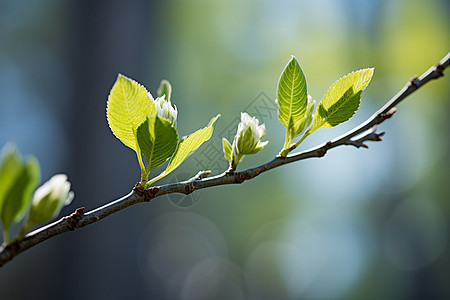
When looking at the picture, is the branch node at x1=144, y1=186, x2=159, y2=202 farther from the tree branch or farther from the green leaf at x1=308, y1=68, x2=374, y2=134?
the green leaf at x1=308, y1=68, x2=374, y2=134

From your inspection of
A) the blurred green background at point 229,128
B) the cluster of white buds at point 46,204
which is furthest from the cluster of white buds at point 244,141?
the blurred green background at point 229,128

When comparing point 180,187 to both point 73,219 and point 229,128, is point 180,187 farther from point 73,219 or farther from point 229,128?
point 229,128

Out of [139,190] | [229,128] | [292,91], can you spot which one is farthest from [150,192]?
[229,128]

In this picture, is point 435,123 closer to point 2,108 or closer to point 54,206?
point 2,108

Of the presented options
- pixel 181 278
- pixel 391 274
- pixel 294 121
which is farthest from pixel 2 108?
pixel 391 274

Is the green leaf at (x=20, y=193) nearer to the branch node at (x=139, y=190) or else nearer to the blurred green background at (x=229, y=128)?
the branch node at (x=139, y=190)

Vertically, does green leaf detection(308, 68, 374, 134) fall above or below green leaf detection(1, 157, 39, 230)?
below

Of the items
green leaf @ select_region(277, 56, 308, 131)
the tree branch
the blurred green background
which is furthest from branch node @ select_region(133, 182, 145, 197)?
the blurred green background
